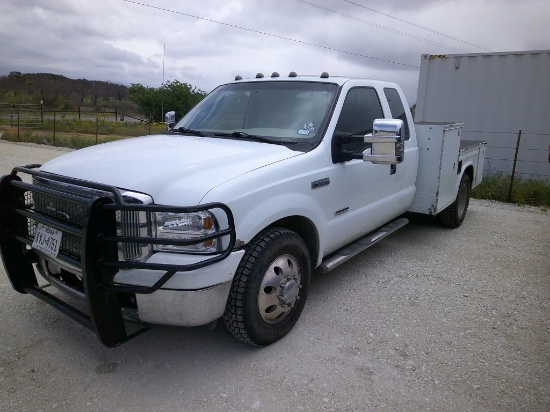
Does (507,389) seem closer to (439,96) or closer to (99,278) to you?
(99,278)

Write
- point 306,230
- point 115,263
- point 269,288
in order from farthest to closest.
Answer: point 306,230 < point 269,288 < point 115,263

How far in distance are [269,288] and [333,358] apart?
2.08 ft

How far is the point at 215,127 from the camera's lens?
3916mm

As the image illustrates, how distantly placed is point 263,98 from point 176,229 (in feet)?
6.30

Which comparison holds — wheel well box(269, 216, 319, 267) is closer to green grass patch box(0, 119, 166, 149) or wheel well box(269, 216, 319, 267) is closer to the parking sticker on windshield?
the parking sticker on windshield

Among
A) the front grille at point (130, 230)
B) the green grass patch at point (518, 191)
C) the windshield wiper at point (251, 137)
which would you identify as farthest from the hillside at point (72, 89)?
the front grille at point (130, 230)

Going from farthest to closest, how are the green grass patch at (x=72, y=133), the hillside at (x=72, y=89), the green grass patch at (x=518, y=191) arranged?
the hillside at (x=72, y=89) → the green grass patch at (x=72, y=133) → the green grass patch at (x=518, y=191)

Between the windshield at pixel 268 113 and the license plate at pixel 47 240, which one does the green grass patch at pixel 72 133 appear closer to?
the windshield at pixel 268 113

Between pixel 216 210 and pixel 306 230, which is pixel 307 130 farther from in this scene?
pixel 216 210

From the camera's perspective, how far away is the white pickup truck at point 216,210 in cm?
241

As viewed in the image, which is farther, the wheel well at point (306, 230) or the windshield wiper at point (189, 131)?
the windshield wiper at point (189, 131)

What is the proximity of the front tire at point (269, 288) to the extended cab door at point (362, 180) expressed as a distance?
0.53m

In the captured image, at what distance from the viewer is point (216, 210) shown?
248 centimetres

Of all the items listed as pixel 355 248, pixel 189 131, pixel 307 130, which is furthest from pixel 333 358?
pixel 189 131
